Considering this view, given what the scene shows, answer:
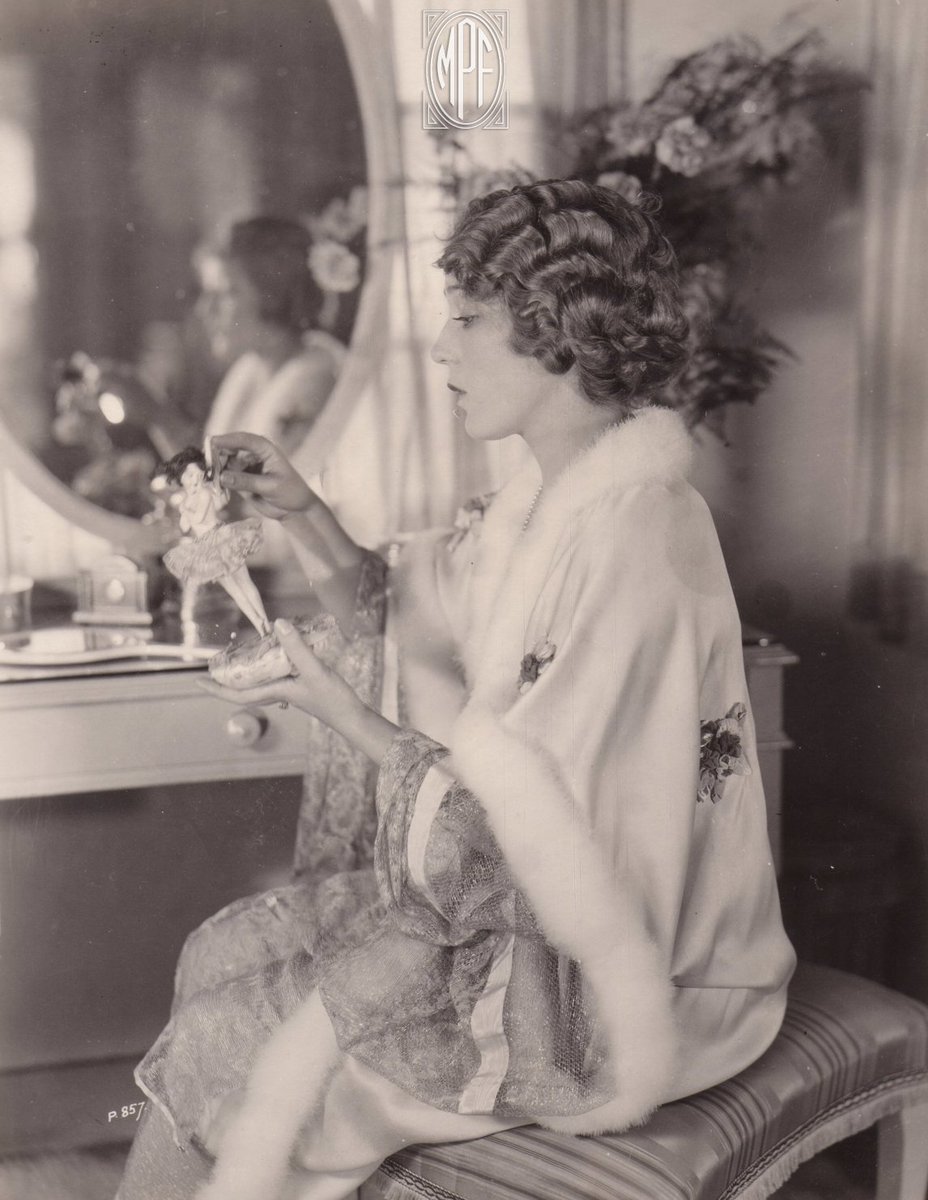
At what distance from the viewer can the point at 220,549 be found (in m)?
1.46

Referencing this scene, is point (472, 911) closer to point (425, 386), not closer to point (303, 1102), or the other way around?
point (303, 1102)

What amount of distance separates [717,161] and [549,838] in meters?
0.89

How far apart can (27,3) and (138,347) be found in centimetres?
39

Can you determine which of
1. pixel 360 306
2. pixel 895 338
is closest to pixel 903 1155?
pixel 895 338

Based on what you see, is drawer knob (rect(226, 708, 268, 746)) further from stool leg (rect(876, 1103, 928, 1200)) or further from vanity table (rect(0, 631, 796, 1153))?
stool leg (rect(876, 1103, 928, 1200))

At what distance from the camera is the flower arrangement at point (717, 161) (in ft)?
4.93

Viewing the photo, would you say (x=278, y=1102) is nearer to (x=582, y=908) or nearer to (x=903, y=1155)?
(x=582, y=908)

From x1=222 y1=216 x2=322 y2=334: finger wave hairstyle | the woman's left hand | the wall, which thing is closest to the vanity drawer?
the woman's left hand

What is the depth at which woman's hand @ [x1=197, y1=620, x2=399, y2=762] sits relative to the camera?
1.29 meters

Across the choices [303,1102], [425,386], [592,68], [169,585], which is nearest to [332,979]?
[303,1102]

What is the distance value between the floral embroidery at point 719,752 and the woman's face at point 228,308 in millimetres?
713

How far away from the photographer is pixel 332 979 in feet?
4.15


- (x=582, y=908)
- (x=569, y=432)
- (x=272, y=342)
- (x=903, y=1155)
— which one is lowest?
(x=903, y=1155)

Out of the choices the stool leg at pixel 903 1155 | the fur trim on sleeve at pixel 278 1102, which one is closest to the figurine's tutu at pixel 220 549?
the fur trim on sleeve at pixel 278 1102
